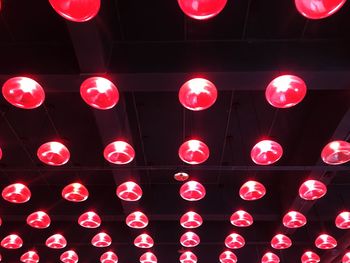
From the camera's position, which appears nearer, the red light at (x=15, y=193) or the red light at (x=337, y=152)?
the red light at (x=337, y=152)

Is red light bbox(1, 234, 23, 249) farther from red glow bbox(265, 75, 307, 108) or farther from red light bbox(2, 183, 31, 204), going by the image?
red glow bbox(265, 75, 307, 108)

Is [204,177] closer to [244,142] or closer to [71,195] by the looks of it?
[244,142]

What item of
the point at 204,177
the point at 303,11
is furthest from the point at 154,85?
the point at 204,177

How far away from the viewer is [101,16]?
321 centimetres

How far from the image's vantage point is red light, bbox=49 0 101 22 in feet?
7.02

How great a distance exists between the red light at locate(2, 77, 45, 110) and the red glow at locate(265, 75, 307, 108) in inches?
84.6

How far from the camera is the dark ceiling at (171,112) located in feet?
11.2

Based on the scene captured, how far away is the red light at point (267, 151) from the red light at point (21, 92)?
2.27 metres

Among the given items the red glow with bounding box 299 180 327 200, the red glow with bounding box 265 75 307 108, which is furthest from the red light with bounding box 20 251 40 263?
the red glow with bounding box 265 75 307 108

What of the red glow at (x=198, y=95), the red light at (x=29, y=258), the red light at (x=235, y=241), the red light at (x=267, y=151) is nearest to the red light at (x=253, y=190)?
the red light at (x=267, y=151)

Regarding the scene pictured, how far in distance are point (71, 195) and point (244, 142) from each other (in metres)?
2.83

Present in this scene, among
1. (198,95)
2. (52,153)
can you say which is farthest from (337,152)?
(52,153)

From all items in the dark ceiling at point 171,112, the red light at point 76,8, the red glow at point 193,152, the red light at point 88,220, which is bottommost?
the red light at point 76,8

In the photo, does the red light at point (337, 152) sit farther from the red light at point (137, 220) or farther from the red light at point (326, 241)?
the red light at point (137, 220)
